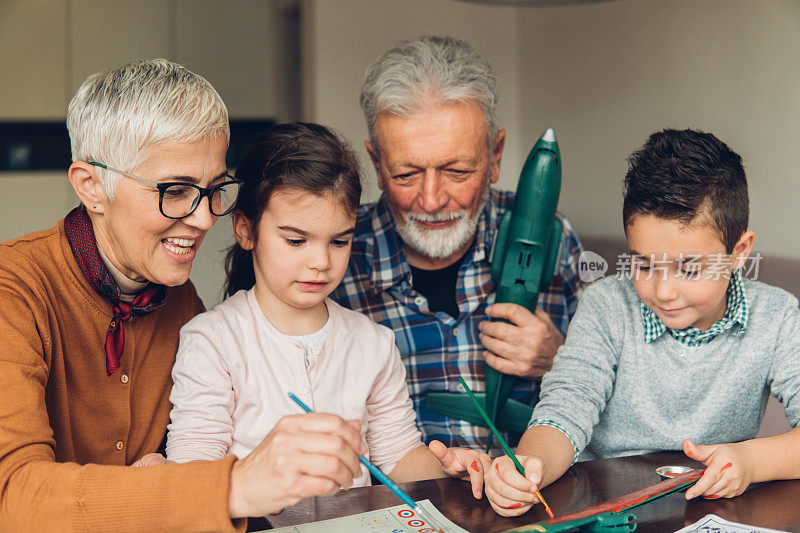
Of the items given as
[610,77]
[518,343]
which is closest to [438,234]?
[518,343]

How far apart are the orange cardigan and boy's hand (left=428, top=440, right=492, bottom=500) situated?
0.34 meters

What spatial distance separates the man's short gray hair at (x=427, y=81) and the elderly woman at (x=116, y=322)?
1.75ft

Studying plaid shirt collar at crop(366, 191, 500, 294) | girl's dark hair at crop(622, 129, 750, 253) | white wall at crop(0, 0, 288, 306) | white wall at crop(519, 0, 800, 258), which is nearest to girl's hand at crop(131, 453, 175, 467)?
plaid shirt collar at crop(366, 191, 500, 294)

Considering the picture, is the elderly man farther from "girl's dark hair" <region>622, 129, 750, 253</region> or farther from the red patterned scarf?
the red patterned scarf

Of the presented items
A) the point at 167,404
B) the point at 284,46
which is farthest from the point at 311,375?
the point at 284,46

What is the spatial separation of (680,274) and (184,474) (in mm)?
914

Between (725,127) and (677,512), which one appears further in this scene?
(725,127)

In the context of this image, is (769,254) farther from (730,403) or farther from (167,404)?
(167,404)

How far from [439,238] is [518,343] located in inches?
12.4

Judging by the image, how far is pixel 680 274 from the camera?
4.39ft

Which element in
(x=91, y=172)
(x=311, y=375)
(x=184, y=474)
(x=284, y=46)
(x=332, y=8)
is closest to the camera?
(x=184, y=474)

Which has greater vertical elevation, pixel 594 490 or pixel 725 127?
pixel 725 127

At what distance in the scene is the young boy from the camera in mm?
Result: 1329

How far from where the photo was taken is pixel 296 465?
0.92 meters
